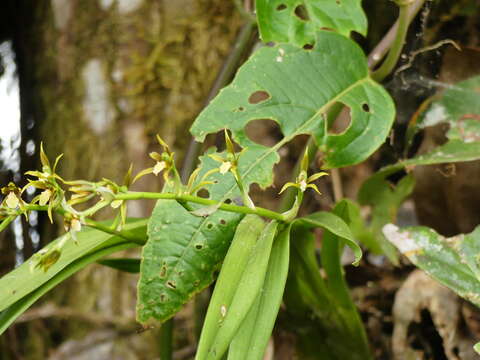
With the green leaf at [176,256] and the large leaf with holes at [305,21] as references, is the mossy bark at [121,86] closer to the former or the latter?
the large leaf with holes at [305,21]

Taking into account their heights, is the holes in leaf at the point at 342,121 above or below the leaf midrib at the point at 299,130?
below

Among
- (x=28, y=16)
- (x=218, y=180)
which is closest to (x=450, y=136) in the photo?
(x=218, y=180)

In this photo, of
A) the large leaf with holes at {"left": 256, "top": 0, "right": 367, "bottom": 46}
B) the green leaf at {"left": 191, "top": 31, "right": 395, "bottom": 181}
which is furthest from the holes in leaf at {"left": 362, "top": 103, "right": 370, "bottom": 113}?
the large leaf with holes at {"left": 256, "top": 0, "right": 367, "bottom": 46}

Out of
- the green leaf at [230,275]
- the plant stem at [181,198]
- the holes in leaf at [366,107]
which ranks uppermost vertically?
the plant stem at [181,198]

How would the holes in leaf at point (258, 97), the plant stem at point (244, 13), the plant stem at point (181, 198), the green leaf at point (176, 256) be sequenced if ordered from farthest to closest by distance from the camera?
1. the holes in leaf at point (258, 97)
2. the plant stem at point (244, 13)
3. the green leaf at point (176, 256)
4. the plant stem at point (181, 198)

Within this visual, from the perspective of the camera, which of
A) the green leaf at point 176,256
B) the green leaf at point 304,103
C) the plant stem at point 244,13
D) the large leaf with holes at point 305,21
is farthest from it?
the plant stem at point 244,13

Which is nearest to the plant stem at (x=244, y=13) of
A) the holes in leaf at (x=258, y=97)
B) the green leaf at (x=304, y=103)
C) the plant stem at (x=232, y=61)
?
the plant stem at (x=232, y=61)

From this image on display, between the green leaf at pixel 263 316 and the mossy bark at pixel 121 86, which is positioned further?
the mossy bark at pixel 121 86

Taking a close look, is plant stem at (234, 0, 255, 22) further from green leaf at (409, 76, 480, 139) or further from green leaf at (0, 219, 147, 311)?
green leaf at (0, 219, 147, 311)
